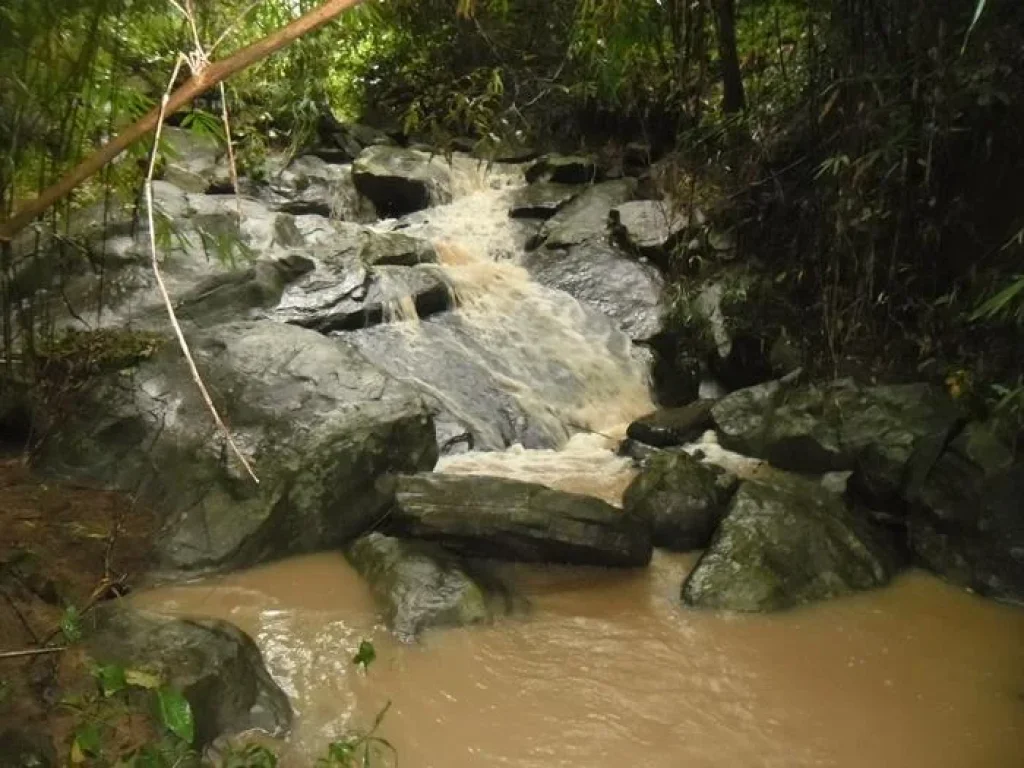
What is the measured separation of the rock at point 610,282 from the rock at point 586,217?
0.11 m

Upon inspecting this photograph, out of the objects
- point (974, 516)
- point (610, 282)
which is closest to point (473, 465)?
point (974, 516)

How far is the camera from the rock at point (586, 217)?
792cm

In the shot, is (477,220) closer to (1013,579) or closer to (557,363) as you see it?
(557,363)

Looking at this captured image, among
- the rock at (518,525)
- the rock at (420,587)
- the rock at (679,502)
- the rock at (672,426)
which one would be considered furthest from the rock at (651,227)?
the rock at (420,587)


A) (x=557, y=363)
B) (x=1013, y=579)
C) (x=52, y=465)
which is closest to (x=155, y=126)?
(x=52, y=465)

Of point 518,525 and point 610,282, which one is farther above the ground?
point 610,282

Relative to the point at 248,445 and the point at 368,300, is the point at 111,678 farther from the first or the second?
the point at 368,300

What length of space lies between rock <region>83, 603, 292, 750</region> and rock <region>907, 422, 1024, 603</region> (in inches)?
121

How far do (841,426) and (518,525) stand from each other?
1.97 meters

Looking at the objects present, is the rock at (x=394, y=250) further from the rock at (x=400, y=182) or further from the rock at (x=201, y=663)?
the rock at (x=201, y=663)

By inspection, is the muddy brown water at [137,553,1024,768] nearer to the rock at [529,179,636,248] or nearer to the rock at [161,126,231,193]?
the rock at [529,179,636,248]

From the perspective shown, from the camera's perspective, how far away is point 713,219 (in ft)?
22.1

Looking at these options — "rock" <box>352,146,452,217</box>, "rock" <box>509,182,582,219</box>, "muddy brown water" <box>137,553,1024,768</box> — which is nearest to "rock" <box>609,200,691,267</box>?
"rock" <box>509,182,582,219</box>

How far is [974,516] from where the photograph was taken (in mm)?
4070
